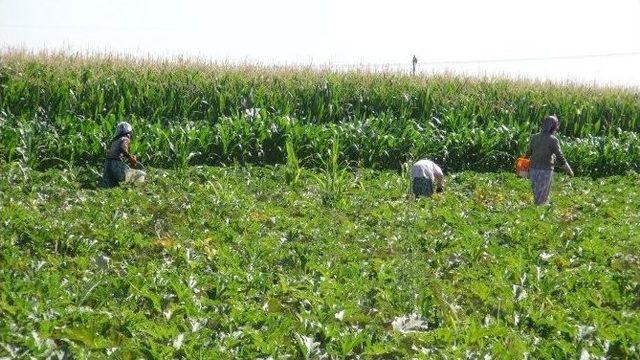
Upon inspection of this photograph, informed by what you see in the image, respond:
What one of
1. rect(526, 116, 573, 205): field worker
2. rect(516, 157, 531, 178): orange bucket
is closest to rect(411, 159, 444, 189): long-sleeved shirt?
rect(516, 157, 531, 178): orange bucket

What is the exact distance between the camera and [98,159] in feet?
45.1

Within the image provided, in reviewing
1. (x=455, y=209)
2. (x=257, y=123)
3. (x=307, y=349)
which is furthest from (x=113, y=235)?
(x=257, y=123)

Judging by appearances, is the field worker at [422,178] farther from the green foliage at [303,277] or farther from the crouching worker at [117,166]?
the crouching worker at [117,166]

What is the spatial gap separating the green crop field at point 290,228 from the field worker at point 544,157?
1.57 feet

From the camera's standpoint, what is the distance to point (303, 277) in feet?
20.6

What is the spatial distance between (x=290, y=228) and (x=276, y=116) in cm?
809

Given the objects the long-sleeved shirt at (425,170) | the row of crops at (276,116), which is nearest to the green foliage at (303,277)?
the long-sleeved shirt at (425,170)

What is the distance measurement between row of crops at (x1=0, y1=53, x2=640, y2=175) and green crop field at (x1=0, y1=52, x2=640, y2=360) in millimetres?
50

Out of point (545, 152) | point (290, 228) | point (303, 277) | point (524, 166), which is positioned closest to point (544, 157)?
point (545, 152)

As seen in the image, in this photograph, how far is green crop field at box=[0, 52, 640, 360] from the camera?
4.95m

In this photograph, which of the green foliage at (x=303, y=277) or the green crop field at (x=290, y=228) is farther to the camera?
the green crop field at (x=290, y=228)

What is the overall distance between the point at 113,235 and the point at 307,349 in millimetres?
3286

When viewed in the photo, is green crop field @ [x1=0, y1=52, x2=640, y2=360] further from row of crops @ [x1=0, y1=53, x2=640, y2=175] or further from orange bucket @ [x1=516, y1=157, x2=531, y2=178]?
orange bucket @ [x1=516, y1=157, x2=531, y2=178]

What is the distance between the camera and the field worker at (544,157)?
11531 mm
